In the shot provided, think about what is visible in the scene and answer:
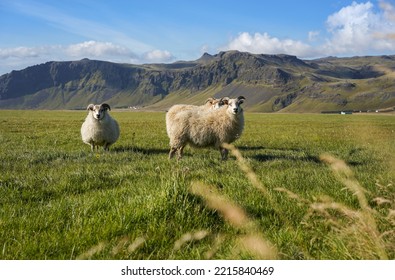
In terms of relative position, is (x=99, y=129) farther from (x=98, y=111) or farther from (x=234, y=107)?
(x=234, y=107)

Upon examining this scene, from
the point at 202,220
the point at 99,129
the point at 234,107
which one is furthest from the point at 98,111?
the point at 202,220

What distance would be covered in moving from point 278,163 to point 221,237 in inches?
292

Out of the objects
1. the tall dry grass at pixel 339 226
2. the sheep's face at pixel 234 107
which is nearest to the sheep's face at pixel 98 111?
the sheep's face at pixel 234 107

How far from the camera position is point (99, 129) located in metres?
17.2

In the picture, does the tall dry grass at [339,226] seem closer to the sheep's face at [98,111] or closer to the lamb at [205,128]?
the lamb at [205,128]

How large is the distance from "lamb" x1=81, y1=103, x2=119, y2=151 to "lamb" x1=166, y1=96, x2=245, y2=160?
147 inches

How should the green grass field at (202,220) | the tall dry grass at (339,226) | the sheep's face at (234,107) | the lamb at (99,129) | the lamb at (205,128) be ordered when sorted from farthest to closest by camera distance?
the lamb at (99,129) < the sheep's face at (234,107) < the lamb at (205,128) < the green grass field at (202,220) < the tall dry grass at (339,226)

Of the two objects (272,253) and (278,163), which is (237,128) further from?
(272,253)

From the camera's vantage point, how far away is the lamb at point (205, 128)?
14547 millimetres

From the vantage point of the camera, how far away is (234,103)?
602 inches

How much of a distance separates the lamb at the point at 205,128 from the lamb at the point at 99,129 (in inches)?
147

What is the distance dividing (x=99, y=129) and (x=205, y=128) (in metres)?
5.28

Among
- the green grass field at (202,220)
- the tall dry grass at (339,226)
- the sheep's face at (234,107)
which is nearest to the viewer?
the tall dry grass at (339,226)
